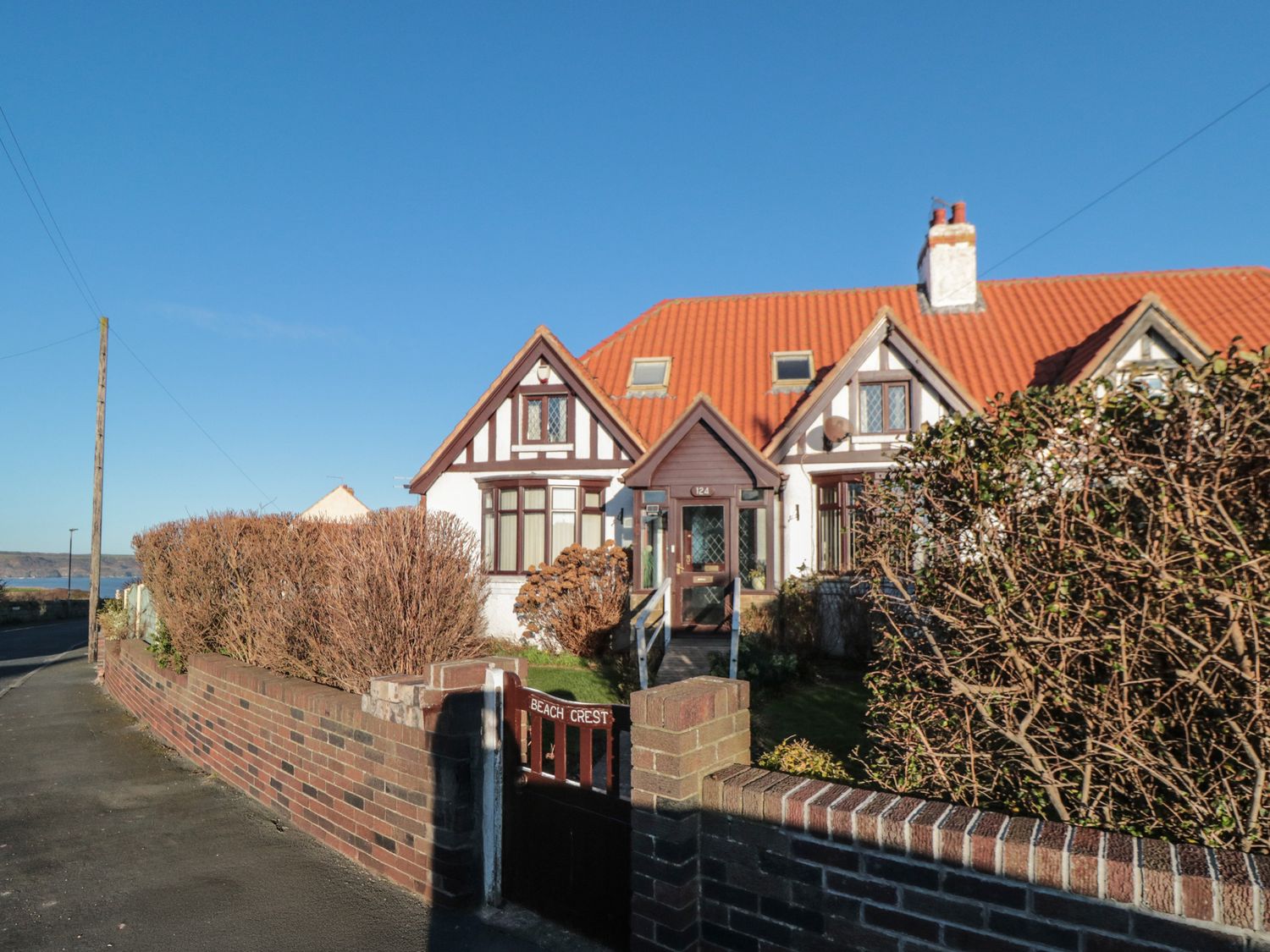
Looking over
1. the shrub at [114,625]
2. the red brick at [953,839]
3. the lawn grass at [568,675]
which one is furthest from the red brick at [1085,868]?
the shrub at [114,625]

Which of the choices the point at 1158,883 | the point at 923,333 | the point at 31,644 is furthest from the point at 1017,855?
the point at 31,644

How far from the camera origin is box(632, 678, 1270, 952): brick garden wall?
244cm

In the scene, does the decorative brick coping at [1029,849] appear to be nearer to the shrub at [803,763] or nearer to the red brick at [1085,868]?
the red brick at [1085,868]

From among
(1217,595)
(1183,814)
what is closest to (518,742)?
(1183,814)

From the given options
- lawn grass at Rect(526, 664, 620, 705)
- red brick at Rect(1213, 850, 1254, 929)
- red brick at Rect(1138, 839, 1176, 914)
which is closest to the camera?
red brick at Rect(1213, 850, 1254, 929)

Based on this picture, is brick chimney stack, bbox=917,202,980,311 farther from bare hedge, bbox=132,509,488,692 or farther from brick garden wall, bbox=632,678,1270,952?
A: brick garden wall, bbox=632,678,1270,952

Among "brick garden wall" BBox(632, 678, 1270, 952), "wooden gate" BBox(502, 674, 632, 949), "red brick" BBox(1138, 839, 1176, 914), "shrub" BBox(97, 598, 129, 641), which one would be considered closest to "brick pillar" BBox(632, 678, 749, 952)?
"brick garden wall" BBox(632, 678, 1270, 952)

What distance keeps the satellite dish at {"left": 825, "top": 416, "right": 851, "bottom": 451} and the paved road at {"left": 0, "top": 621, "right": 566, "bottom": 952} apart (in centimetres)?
1086

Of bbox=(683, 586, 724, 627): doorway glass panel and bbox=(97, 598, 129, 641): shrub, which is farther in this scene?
bbox=(683, 586, 724, 627): doorway glass panel

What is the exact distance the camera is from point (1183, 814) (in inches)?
119

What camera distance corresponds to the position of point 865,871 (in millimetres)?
3078

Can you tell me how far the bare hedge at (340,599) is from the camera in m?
6.80

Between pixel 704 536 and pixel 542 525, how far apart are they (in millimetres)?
3528

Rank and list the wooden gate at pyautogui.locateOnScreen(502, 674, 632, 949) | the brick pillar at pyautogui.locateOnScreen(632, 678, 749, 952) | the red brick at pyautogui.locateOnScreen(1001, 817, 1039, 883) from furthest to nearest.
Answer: the wooden gate at pyautogui.locateOnScreen(502, 674, 632, 949) < the brick pillar at pyautogui.locateOnScreen(632, 678, 749, 952) < the red brick at pyautogui.locateOnScreen(1001, 817, 1039, 883)
